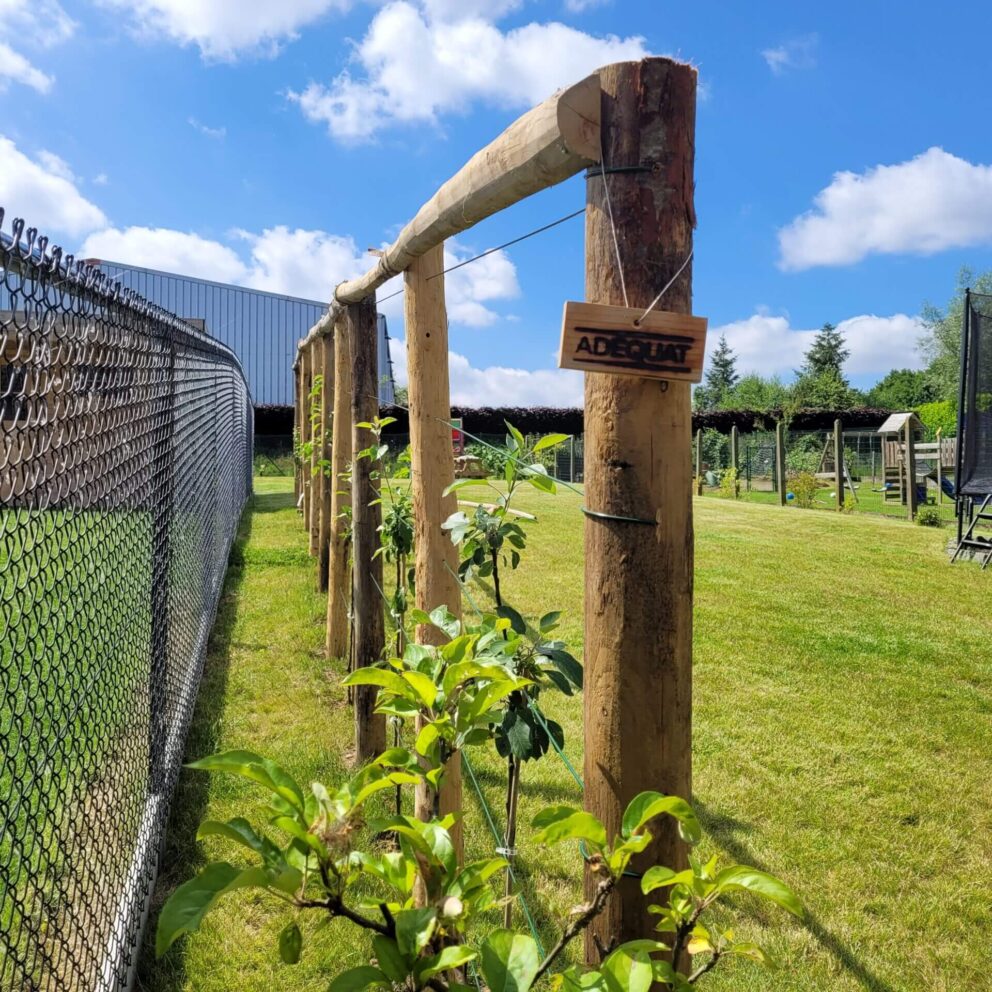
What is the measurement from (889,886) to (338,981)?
8.82 feet

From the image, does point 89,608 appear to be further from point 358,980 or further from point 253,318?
point 253,318

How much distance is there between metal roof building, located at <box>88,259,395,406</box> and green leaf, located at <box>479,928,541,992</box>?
29672 mm

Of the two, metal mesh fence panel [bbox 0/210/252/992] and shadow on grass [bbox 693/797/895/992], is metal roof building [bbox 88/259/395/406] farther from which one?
shadow on grass [bbox 693/797/895/992]

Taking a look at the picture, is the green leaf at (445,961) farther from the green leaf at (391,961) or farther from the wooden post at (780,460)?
the wooden post at (780,460)

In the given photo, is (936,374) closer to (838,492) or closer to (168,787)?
(838,492)

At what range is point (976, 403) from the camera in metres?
8.95

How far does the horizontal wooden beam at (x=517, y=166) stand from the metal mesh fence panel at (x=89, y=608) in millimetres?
904

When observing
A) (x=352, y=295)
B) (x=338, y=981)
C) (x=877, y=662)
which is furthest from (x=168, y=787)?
(x=877, y=662)

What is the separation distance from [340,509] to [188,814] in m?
2.10

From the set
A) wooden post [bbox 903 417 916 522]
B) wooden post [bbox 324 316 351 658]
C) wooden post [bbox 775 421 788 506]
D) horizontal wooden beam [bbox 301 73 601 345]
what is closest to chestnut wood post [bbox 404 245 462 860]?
horizontal wooden beam [bbox 301 73 601 345]

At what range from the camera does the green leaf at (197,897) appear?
32.1 inches

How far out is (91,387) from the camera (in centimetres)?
223

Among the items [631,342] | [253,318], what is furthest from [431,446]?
[253,318]

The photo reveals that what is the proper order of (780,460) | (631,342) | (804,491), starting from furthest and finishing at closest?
(804,491) < (780,460) < (631,342)
